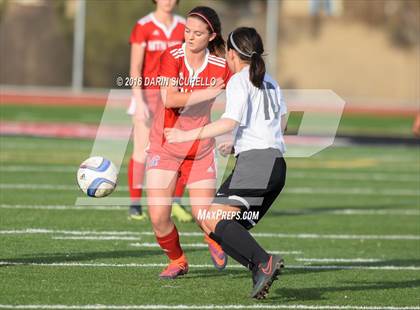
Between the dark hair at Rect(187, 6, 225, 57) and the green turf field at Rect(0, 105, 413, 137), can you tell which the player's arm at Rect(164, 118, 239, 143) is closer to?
the dark hair at Rect(187, 6, 225, 57)

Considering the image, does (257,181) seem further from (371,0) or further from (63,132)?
(371,0)

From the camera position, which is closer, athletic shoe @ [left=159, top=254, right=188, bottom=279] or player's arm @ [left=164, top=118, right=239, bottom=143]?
player's arm @ [left=164, top=118, right=239, bottom=143]

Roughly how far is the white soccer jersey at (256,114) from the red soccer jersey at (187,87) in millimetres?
732

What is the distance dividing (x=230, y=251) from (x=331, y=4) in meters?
26.3

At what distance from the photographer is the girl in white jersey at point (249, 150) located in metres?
6.65

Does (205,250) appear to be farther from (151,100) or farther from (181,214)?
(151,100)

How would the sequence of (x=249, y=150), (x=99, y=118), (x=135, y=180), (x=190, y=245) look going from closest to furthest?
(x=249, y=150) < (x=190, y=245) < (x=135, y=180) < (x=99, y=118)

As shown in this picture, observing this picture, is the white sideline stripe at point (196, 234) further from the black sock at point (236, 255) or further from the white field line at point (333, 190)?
the white field line at point (333, 190)

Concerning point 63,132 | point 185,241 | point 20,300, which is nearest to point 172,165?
point 20,300

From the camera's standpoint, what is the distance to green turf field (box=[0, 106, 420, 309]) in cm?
696

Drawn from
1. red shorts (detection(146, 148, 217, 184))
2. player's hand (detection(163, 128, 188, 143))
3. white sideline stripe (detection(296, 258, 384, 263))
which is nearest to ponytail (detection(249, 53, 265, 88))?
player's hand (detection(163, 128, 188, 143))

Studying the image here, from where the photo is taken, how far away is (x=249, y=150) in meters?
6.79

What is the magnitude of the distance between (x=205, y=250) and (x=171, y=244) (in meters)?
1.67

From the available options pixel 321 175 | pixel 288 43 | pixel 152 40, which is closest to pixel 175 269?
pixel 152 40
